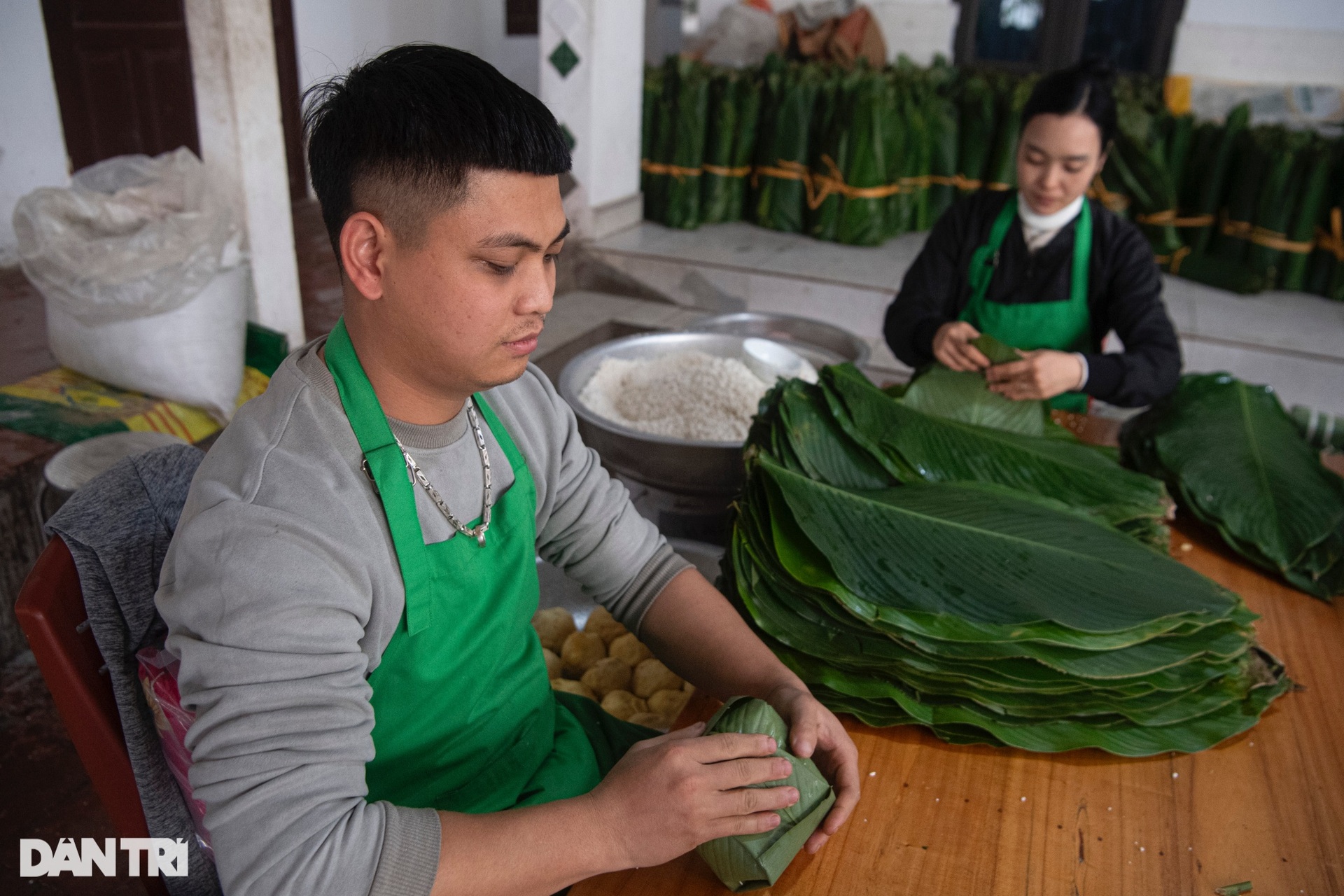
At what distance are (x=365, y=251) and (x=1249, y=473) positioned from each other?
61.1 inches

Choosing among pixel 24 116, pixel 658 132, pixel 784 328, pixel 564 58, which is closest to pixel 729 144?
pixel 658 132

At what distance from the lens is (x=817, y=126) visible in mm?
5145

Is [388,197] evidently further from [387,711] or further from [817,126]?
[817,126]

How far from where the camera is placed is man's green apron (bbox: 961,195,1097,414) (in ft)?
7.88

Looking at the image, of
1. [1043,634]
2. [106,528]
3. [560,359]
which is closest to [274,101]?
[560,359]

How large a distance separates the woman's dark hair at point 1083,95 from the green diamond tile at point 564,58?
9.79 ft

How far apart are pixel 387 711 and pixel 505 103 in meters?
0.67

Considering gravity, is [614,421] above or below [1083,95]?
below

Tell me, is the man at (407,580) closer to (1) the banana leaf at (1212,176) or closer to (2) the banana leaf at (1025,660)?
(2) the banana leaf at (1025,660)

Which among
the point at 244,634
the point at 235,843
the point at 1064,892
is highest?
the point at 244,634

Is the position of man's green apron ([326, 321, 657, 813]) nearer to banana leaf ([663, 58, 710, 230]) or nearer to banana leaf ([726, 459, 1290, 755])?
banana leaf ([726, 459, 1290, 755])

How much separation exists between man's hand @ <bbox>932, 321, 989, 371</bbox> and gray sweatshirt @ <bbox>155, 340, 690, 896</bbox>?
1.34 metres

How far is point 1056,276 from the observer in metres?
2.44

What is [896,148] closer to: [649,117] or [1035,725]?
[649,117]
